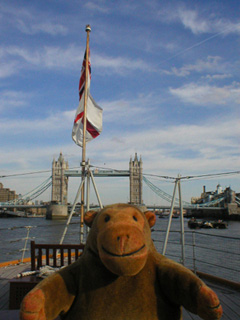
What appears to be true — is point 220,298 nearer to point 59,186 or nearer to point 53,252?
point 53,252

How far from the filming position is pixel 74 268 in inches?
77.5

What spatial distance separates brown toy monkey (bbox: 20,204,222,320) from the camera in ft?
5.35

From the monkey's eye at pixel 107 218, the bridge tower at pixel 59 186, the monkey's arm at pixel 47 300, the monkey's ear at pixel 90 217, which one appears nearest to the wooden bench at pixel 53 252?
the monkey's ear at pixel 90 217

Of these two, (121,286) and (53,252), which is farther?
(53,252)

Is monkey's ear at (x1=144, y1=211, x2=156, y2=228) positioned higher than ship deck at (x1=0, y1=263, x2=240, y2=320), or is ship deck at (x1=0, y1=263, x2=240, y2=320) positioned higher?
monkey's ear at (x1=144, y1=211, x2=156, y2=228)

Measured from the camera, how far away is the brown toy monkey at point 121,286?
1.63 meters

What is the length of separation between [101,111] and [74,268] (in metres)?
5.70

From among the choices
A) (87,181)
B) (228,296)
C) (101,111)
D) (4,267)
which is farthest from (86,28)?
(228,296)

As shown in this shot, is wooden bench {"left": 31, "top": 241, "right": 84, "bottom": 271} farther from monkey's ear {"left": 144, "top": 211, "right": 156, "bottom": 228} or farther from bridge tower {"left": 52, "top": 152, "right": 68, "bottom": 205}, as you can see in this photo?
bridge tower {"left": 52, "top": 152, "right": 68, "bottom": 205}

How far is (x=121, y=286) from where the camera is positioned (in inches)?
69.9

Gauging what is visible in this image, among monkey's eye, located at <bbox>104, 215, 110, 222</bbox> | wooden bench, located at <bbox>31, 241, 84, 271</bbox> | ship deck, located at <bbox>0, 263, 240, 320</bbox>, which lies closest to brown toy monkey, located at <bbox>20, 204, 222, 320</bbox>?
monkey's eye, located at <bbox>104, 215, 110, 222</bbox>

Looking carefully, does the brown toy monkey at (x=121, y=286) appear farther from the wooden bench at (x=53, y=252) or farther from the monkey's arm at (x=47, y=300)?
the wooden bench at (x=53, y=252)

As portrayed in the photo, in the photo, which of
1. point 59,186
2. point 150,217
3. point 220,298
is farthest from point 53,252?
point 59,186

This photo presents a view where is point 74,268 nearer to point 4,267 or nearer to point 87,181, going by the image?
point 87,181
